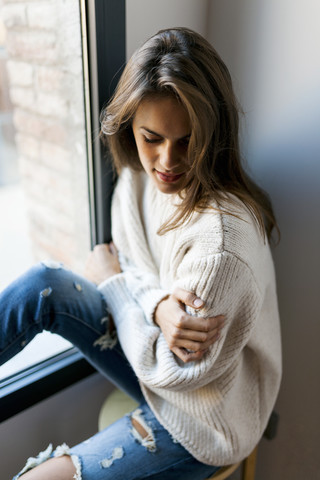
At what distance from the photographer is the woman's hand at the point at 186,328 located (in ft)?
2.24

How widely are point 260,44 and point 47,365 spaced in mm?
880

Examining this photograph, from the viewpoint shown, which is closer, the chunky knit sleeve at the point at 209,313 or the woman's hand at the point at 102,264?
the chunky knit sleeve at the point at 209,313

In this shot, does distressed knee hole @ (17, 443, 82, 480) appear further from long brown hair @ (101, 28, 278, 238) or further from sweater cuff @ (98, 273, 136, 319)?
long brown hair @ (101, 28, 278, 238)

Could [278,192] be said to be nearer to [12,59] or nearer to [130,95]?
[130,95]

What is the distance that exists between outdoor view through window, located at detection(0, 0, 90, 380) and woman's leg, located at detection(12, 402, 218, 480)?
0.29m

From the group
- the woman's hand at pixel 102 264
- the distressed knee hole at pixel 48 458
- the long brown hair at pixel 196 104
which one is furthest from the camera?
the woman's hand at pixel 102 264

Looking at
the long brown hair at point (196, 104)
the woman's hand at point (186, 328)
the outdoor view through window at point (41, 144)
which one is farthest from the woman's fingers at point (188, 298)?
the outdoor view through window at point (41, 144)

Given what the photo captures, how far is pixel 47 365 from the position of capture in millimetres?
999

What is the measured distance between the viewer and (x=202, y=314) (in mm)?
682

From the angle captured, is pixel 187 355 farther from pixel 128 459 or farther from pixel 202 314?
pixel 128 459

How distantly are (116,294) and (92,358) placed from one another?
151mm

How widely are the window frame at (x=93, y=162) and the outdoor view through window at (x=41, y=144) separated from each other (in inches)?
1.4

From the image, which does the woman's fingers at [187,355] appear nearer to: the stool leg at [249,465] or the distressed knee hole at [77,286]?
the distressed knee hole at [77,286]

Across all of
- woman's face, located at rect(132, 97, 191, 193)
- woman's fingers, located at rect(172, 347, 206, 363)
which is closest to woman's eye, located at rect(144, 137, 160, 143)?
woman's face, located at rect(132, 97, 191, 193)
